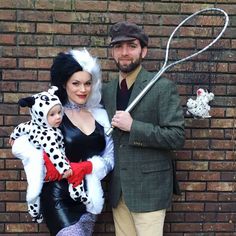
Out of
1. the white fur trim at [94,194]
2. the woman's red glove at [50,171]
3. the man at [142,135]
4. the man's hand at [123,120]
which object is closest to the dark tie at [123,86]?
the man at [142,135]

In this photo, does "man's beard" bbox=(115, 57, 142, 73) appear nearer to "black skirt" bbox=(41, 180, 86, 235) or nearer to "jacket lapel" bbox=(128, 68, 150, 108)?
"jacket lapel" bbox=(128, 68, 150, 108)

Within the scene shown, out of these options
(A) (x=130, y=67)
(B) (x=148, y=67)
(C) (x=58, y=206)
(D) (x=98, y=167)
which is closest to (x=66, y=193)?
(C) (x=58, y=206)

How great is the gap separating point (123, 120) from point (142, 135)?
0.52ft

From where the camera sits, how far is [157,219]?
10.5ft

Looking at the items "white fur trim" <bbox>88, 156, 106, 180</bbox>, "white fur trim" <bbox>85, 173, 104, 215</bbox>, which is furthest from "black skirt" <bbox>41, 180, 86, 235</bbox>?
"white fur trim" <bbox>88, 156, 106, 180</bbox>

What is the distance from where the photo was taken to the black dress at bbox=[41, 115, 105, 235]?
9.72 feet

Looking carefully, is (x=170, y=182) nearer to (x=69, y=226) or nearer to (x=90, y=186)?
(x=90, y=186)

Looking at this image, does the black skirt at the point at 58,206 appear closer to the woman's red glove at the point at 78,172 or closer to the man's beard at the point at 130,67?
the woman's red glove at the point at 78,172

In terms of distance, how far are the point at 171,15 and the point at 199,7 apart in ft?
0.75

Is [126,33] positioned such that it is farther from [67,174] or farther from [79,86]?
[67,174]

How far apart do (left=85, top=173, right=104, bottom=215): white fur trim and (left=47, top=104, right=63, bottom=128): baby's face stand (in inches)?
16.8

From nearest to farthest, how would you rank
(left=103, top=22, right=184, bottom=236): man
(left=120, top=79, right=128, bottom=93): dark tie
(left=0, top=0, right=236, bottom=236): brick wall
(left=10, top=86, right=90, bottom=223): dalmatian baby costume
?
Answer: (left=10, top=86, right=90, bottom=223): dalmatian baby costume < (left=103, top=22, right=184, bottom=236): man < (left=120, top=79, right=128, bottom=93): dark tie < (left=0, top=0, right=236, bottom=236): brick wall

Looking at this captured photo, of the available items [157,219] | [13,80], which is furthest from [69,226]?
[13,80]

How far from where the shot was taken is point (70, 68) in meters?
3.04
